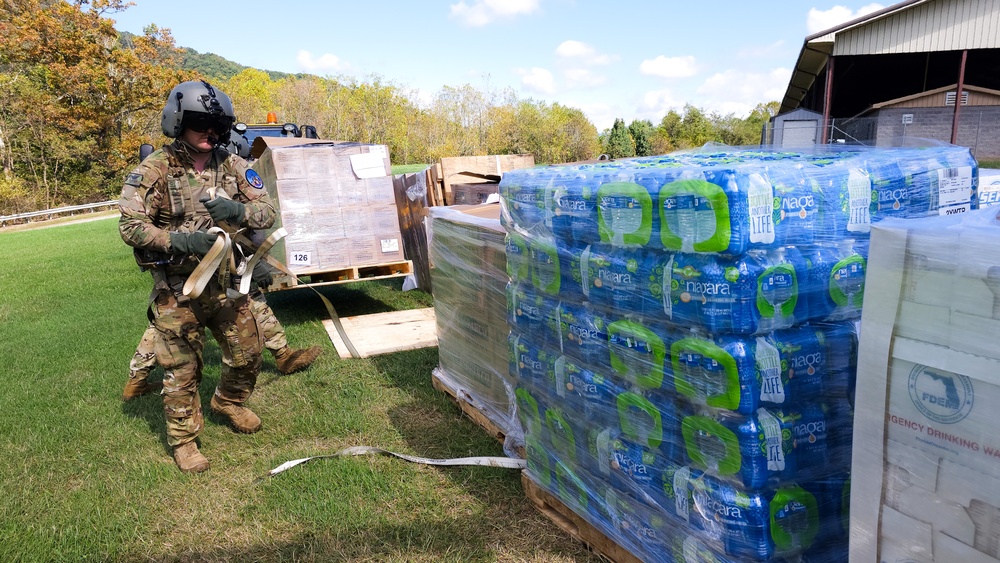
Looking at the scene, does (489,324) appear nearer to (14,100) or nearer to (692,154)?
(692,154)

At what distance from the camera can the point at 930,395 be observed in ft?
5.16

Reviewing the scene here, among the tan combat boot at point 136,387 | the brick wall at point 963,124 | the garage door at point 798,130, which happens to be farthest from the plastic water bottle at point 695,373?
the brick wall at point 963,124

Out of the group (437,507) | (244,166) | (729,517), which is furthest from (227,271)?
(729,517)

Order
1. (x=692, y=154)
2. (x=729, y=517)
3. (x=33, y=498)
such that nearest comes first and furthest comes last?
1. (x=729, y=517)
2. (x=692, y=154)
3. (x=33, y=498)

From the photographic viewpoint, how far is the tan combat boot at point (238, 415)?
4.44 metres

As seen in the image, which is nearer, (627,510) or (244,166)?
(627,510)

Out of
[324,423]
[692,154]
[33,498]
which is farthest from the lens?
[324,423]

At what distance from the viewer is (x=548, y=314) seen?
9.68ft

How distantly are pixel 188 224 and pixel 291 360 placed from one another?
1955 millimetres

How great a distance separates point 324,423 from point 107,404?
1920mm

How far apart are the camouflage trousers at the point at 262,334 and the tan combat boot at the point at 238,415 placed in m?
0.81

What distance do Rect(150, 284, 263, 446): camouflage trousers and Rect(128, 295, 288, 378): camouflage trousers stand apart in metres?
0.90

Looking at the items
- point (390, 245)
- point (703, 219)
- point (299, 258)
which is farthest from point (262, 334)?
point (703, 219)

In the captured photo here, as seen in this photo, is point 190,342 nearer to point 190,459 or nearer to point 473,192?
point 190,459
